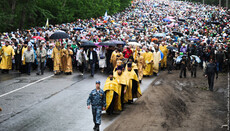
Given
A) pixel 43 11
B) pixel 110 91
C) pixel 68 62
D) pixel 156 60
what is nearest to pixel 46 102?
pixel 110 91

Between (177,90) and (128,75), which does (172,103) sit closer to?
(128,75)

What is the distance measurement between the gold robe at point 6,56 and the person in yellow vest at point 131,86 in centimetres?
1032

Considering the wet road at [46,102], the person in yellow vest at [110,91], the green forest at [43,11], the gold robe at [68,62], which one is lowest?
the wet road at [46,102]

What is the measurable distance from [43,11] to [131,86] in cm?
3217

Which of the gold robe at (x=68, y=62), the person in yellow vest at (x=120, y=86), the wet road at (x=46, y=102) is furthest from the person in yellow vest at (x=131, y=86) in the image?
the gold robe at (x=68, y=62)

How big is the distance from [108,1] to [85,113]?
2175 inches

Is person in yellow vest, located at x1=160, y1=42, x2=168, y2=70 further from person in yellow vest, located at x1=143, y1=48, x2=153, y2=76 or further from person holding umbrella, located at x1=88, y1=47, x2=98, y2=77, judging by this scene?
person holding umbrella, located at x1=88, y1=47, x2=98, y2=77

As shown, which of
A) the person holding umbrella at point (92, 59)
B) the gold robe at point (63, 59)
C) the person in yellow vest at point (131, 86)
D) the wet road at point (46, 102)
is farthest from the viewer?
the gold robe at point (63, 59)

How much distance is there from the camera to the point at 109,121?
1164cm

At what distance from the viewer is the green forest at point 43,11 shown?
Answer: 133 ft

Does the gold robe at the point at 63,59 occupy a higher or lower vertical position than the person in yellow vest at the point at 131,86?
higher

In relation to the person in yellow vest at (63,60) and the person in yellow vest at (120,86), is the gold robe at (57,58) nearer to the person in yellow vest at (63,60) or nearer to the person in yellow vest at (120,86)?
the person in yellow vest at (63,60)

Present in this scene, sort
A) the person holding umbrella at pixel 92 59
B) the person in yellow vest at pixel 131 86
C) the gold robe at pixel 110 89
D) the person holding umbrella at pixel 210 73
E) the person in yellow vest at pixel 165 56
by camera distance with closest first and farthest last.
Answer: the gold robe at pixel 110 89
the person in yellow vest at pixel 131 86
the person holding umbrella at pixel 210 73
the person holding umbrella at pixel 92 59
the person in yellow vest at pixel 165 56

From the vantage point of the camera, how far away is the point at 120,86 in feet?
42.8
